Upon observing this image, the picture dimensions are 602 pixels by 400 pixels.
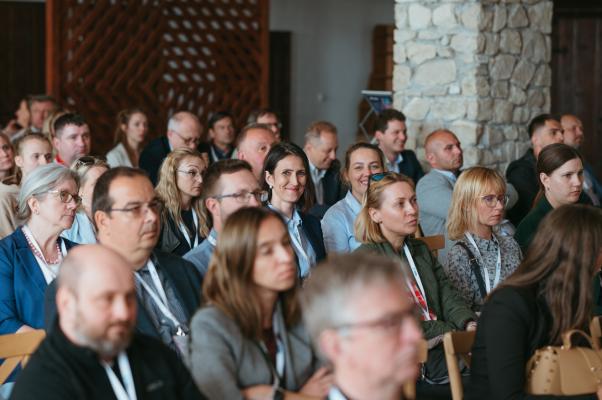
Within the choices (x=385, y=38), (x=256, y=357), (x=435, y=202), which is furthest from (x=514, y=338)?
(x=385, y=38)

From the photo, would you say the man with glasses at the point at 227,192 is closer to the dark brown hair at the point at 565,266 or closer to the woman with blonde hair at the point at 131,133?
the dark brown hair at the point at 565,266

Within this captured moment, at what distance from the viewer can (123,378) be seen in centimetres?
233

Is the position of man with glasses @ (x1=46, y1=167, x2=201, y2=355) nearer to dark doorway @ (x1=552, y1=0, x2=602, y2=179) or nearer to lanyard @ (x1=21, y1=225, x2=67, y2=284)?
lanyard @ (x1=21, y1=225, x2=67, y2=284)

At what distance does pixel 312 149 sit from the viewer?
6438mm

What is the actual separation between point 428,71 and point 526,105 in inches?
33.9

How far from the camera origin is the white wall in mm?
11363

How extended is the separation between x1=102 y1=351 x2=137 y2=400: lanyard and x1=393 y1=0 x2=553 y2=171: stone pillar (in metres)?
4.90

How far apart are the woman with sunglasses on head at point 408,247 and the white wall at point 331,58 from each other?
7.19 metres

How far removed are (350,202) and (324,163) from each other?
1525 mm

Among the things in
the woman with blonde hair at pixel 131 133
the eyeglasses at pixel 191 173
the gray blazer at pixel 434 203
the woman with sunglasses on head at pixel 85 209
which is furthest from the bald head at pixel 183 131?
the woman with sunglasses on head at pixel 85 209

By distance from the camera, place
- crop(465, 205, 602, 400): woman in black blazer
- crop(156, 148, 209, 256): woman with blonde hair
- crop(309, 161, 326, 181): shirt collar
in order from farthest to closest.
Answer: crop(309, 161, 326, 181): shirt collar < crop(156, 148, 209, 256): woman with blonde hair < crop(465, 205, 602, 400): woman in black blazer

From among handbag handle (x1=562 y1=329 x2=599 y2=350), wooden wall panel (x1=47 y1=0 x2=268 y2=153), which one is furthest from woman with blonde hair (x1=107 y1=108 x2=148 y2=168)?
handbag handle (x1=562 y1=329 x2=599 y2=350)

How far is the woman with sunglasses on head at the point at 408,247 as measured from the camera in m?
3.94

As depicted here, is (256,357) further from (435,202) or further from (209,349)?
(435,202)
